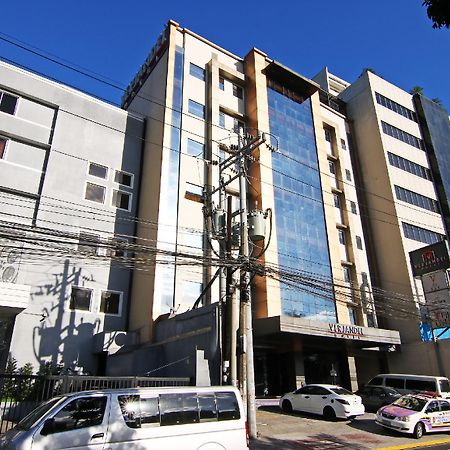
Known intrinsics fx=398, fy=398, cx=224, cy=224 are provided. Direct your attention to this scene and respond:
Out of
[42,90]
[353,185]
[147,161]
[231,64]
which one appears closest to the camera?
[42,90]

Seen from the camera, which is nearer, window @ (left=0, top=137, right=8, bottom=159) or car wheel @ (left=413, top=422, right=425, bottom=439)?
car wheel @ (left=413, top=422, right=425, bottom=439)

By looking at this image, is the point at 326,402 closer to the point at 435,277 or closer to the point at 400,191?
the point at 435,277

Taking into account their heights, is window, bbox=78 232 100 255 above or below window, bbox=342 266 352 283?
below

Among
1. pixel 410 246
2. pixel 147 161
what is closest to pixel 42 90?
pixel 147 161

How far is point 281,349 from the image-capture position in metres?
28.3

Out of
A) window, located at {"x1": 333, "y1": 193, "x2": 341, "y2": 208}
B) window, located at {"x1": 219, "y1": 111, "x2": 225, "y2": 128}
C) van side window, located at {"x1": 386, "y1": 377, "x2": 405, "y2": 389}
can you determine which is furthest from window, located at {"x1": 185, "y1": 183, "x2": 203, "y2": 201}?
van side window, located at {"x1": 386, "y1": 377, "x2": 405, "y2": 389}

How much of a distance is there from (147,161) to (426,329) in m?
26.6

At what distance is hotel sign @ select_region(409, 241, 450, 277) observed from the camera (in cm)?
3341

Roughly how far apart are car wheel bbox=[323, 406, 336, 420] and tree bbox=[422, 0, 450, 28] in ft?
51.9

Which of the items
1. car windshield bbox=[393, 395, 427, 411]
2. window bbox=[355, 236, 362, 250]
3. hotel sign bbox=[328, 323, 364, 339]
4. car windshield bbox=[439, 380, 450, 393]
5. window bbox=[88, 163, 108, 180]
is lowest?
car windshield bbox=[393, 395, 427, 411]

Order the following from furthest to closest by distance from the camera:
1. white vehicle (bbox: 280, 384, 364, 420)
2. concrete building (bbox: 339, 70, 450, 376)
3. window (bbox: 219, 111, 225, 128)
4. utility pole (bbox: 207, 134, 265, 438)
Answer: concrete building (bbox: 339, 70, 450, 376) → window (bbox: 219, 111, 225, 128) → white vehicle (bbox: 280, 384, 364, 420) → utility pole (bbox: 207, 134, 265, 438)

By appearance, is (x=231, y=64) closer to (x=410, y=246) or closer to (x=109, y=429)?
(x=410, y=246)

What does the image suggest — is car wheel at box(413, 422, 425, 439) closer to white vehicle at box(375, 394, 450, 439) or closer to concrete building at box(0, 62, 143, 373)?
white vehicle at box(375, 394, 450, 439)

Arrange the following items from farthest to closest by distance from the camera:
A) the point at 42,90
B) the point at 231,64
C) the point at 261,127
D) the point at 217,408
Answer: the point at 231,64 → the point at 261,127 → the point at 42,90 → the point at 217,408
